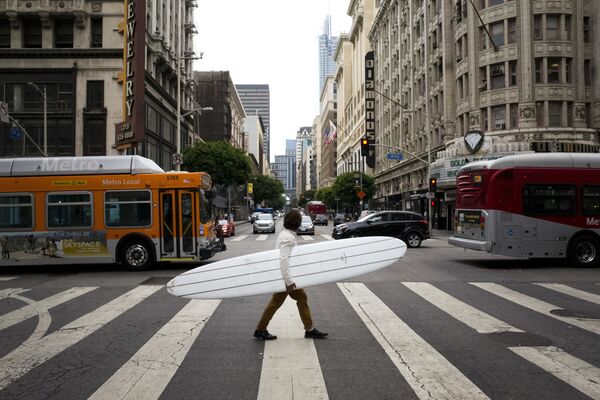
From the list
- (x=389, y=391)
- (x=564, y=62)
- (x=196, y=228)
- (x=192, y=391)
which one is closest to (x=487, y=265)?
(x=196, y=228)

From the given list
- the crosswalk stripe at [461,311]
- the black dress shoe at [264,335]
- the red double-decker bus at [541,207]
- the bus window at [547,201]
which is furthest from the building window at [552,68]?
the black dress shoe at [264,335]

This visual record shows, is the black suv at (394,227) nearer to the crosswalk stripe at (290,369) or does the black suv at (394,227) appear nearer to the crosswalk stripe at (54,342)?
the crosswalk stripe at (54,342)

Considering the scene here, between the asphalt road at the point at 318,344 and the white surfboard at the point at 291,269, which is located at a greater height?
the white surfboard at the point at 291,269

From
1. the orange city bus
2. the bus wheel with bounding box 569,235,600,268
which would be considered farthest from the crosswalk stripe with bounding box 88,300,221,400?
the bus wheel with bounding box 569,235,600,268

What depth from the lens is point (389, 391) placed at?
4.37 meters

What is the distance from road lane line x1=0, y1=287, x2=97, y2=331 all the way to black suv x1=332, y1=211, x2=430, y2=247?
518 inches

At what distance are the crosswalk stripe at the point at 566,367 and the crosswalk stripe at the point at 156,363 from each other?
13.4 feet

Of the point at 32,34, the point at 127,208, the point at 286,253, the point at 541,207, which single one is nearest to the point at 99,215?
the point at 127,208

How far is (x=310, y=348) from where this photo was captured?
5762 millimetres

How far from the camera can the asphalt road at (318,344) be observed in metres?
4.50

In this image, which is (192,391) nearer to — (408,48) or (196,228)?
(196,228)

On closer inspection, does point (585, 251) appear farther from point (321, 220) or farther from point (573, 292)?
point (321, 220)

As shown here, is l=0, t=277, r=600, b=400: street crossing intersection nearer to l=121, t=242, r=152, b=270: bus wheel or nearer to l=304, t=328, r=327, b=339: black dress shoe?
l=304, t=328, r=327, b=339: black dress shoe

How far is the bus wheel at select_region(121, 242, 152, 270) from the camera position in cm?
1347
